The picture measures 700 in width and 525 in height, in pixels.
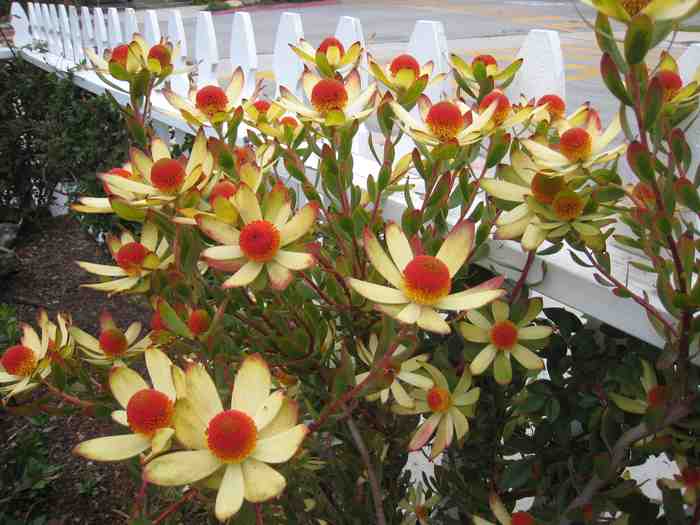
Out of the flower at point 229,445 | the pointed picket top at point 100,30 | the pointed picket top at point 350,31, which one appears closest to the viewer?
the flower at point 229,445

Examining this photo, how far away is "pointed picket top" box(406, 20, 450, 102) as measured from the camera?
1.13 metres

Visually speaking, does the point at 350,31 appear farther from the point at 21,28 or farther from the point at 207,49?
the point at 21,28

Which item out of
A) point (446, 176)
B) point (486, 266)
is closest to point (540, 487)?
point (486, 266)

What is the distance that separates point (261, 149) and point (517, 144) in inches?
12.9

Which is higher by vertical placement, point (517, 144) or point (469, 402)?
point (517, 144)

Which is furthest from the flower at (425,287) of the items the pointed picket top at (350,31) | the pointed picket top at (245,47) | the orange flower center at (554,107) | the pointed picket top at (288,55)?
the pointed picket top at (245,47)

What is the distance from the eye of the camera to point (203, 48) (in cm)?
197

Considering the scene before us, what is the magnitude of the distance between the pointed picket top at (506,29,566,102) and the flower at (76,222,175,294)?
60 centimetres

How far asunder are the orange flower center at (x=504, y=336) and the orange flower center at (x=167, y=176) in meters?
0.39

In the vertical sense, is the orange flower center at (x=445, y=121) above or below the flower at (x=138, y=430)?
above

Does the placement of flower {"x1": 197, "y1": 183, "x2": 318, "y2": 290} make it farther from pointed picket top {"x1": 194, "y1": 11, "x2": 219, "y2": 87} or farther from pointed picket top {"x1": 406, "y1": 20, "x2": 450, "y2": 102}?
pointed picket top {"x1": 194, "y1": 11, "x2": 219, "y2": 87}

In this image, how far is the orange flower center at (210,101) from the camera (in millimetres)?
850

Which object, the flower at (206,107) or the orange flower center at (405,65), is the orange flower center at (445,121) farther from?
the flower at (206,107)

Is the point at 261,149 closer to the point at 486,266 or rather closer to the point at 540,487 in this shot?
the point at 486,266
